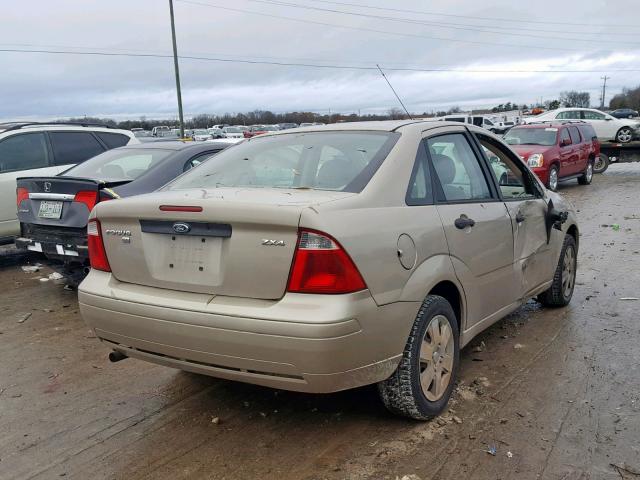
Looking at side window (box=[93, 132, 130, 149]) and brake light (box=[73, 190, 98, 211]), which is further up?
side window (box=[93, 132, 130, 149])

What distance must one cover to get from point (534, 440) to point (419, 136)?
187 cm

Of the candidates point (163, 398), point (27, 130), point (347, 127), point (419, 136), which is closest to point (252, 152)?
point (347, 127)

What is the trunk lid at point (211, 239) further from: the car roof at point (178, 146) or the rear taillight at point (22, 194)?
the rear taillight at point (22, 194)

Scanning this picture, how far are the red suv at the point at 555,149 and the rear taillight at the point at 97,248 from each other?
42.0ft

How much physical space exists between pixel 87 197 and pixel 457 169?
12.1 ft

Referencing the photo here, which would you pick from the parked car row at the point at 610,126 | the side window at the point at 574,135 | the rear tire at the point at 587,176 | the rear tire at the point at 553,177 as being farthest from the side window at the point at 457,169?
the parked car row at the point at 610,126

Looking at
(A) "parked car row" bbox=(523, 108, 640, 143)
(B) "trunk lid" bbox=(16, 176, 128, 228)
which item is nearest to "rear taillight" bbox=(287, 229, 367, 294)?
(B) "trunk lid" bbox=(16, 176, 128, 228)

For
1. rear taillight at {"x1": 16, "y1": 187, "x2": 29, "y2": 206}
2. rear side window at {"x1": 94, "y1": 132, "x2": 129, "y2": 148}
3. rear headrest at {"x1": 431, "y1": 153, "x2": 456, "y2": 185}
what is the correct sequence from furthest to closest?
rear side window at {"x1": 94, "y1": 132, "x2": 129, "y2": 148} < rear taillight at {"x1": 16, "y1": 187, "x2": 29, "y2": 206} < rear headrest at {"x1": 431, "y1": 153, "x2": 456, "y2": 185}

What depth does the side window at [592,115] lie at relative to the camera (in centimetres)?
2366

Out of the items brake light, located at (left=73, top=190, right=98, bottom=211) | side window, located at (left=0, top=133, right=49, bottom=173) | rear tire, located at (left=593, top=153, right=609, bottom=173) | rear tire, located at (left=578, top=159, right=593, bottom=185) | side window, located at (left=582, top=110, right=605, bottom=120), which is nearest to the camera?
brake light, located at (left=73, top=190, right=98, bottom=211)

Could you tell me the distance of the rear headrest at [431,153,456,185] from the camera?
12.4 feet

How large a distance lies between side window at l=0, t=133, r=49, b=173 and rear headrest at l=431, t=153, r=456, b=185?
6422mm

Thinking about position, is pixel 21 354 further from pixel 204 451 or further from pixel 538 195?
pixel 538 195

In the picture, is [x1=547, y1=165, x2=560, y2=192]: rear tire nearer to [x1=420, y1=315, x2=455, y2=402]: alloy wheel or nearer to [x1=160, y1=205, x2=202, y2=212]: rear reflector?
[x1=420, y1=315, x2=455, y2=402]: alloy wheel
